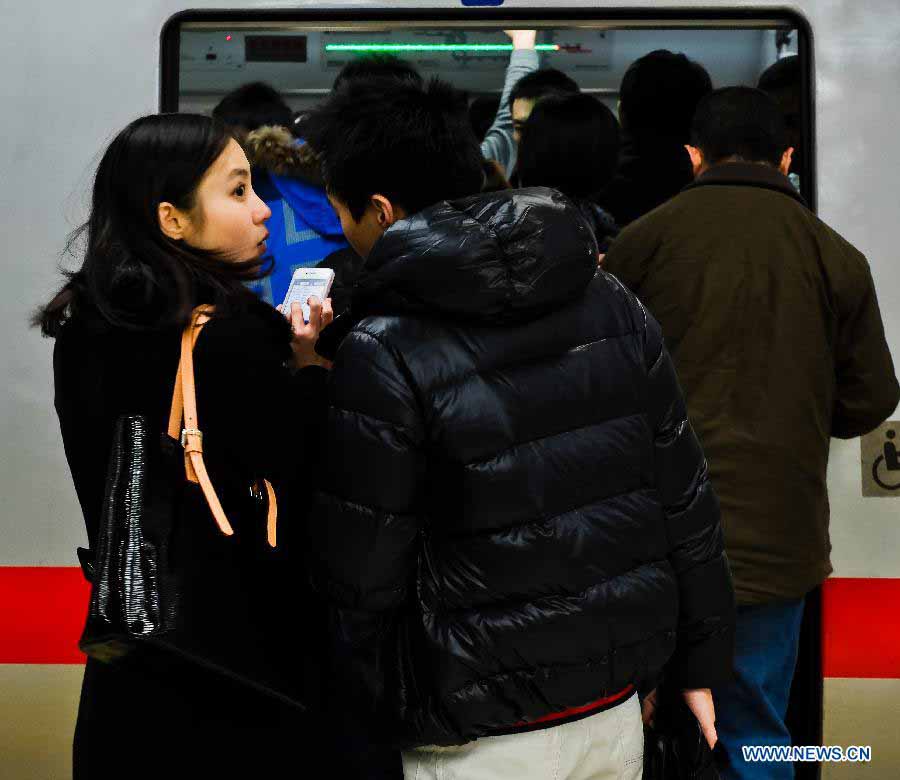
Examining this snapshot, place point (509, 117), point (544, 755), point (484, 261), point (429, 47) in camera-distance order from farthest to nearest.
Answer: point (429, 47) < point (509, 117) < point (544, 755) < point (484, 261)

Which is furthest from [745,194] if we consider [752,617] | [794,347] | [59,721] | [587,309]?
[59,721]

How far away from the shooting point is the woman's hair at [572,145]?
3.18 meters

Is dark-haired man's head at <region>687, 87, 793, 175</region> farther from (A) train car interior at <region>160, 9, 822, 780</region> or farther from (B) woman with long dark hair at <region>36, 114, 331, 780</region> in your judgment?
(B) woman with long dark hair at <region>36, 114, 331, 780</region>

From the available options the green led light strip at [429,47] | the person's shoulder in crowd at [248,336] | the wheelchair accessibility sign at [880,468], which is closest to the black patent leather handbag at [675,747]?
the person's shoulder in crowd at [248,336]

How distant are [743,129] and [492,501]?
4.98 ft

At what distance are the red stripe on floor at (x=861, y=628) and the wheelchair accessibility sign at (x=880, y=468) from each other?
8.9 inches

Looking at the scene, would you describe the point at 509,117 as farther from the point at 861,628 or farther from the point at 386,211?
the point at 386,211

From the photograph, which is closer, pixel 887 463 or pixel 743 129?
pixel 743 129

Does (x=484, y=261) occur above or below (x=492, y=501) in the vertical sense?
above

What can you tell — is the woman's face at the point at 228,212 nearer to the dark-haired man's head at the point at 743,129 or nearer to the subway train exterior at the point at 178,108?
the subway train exterior at the point at 178,108

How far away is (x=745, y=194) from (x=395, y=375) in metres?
1.40

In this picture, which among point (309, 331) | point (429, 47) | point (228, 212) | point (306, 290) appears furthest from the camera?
point (429, 47)

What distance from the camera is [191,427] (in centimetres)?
161

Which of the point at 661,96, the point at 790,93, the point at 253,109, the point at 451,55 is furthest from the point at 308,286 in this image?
the point at 451,55
